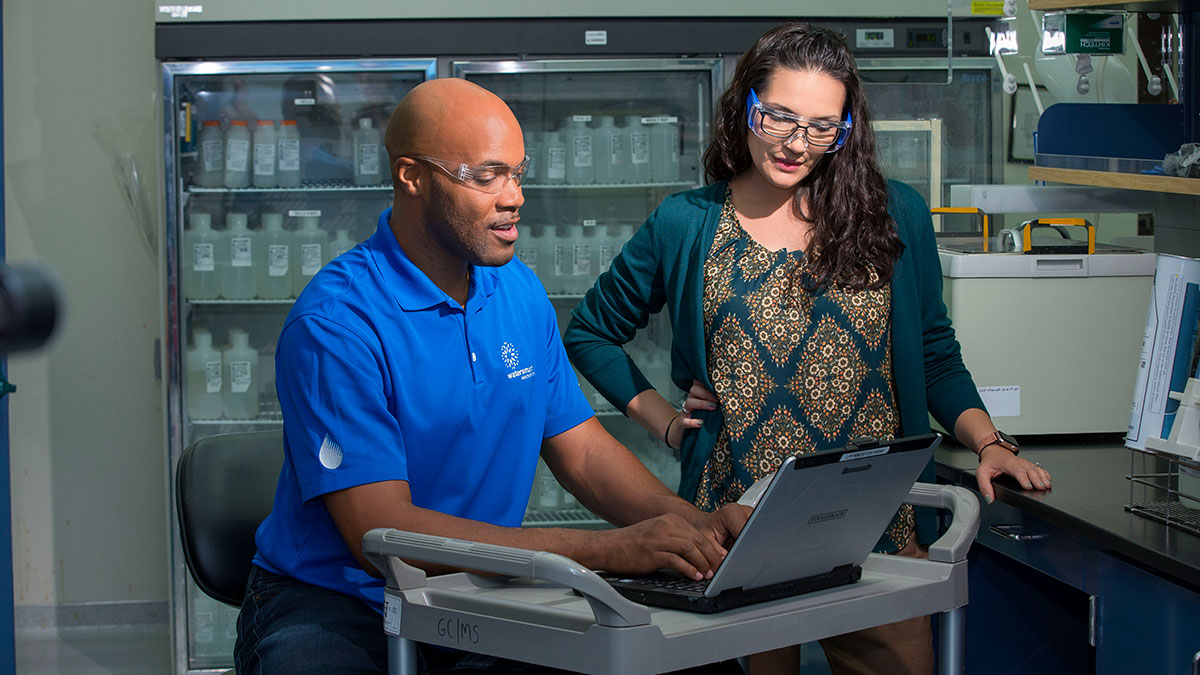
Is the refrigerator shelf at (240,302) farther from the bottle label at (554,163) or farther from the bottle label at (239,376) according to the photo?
the bottle label at (554,163)

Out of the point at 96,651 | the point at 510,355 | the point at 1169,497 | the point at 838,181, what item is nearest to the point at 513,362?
the point at 510,355

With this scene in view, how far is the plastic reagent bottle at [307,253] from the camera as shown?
3721 mm

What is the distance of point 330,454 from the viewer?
1480 millimetres

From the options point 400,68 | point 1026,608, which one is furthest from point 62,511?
point 1026,608

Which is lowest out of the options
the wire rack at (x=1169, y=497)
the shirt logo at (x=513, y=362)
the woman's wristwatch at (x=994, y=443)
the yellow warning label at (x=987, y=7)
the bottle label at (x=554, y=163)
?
the wire rack at (x=1169, y=497)

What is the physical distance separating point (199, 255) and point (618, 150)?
4.58ft

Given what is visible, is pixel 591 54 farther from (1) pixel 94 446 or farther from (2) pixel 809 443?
(1) pixel 94 446

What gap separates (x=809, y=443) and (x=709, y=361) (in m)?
0.22

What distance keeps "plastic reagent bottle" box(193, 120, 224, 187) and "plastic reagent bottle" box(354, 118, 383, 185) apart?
1.41ft

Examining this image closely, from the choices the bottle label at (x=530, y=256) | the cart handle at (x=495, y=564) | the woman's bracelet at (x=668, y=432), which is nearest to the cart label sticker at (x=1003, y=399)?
the woman's bracelet at (x=668, y=432)

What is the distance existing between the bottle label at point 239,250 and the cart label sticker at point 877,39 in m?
2.02

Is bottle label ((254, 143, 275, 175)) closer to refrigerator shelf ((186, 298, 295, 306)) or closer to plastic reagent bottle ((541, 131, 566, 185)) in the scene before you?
refrigerator shelf ((186, 298, 295, 306))

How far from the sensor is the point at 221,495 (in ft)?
6.12

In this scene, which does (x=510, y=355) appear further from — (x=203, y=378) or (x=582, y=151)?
(x=203, y=378)
